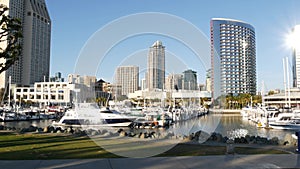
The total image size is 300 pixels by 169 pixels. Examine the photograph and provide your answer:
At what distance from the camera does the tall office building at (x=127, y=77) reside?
17.5m

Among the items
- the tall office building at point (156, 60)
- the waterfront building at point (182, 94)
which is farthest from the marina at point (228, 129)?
the tall office building at point (156, 60)

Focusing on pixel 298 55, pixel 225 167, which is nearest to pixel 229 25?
pixel 298 55

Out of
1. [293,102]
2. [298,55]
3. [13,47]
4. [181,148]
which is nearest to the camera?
[181,148]

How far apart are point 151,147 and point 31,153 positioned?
211 inches

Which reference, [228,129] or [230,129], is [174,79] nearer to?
[228,129]

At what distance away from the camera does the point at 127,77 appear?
65.4ft

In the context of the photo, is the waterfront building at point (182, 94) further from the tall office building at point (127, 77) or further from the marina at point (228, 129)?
the tall office building at point (127, 77)

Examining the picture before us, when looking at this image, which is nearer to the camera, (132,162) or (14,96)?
(132,162)

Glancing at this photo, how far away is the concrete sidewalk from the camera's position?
951cm

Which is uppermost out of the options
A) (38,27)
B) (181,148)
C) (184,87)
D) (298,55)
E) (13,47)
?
(38,27)

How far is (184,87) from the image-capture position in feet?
81.4

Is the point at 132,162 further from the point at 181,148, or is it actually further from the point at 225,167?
the point at 181,148

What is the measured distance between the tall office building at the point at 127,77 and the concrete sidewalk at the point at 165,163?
7371 millimetres

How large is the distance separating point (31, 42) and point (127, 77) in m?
157
